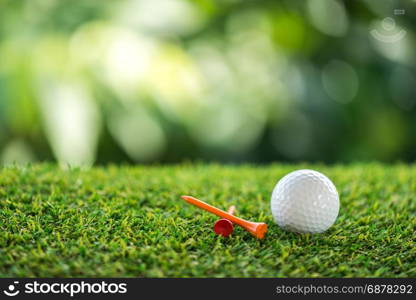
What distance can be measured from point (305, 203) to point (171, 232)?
388mm

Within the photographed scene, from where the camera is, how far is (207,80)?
3584 mm

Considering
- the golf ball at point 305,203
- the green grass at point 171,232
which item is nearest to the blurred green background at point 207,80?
the green grass at point 171,232

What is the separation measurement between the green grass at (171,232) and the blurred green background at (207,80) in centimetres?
126

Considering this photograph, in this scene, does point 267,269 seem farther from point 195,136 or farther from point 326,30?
point 326,30

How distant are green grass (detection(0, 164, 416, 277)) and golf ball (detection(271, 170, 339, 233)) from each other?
38 mm

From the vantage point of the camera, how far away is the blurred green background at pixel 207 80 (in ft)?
10.1

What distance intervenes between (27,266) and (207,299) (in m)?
0.43

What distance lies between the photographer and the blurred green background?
3.07m

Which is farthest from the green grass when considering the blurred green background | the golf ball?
the blurred green background

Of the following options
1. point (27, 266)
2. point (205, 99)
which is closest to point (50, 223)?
point (27, 266)

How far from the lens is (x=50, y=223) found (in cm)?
135

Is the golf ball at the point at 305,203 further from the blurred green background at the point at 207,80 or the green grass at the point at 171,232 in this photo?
the blurred green background at the point at 207,80

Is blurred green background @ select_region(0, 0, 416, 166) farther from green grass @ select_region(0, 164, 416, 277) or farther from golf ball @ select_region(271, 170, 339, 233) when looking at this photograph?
golf ball @ select_region(271, 170, 339, 233)

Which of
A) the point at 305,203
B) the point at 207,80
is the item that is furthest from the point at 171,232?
the point at 207,80
